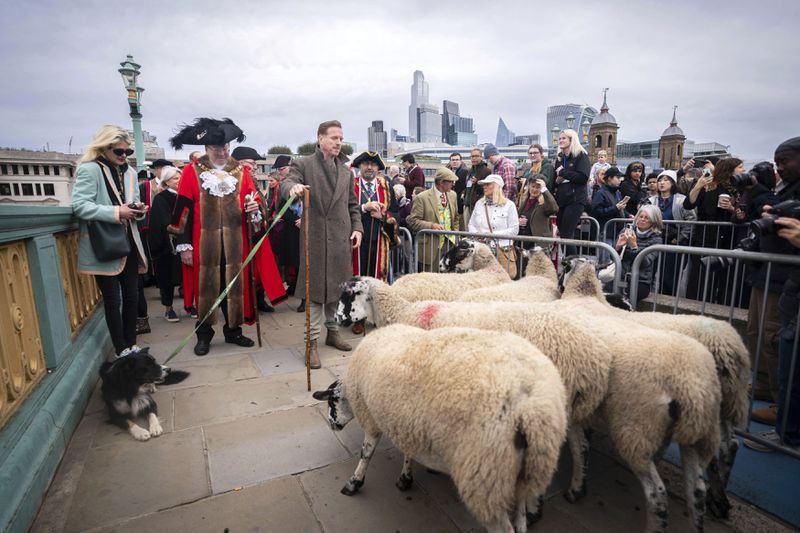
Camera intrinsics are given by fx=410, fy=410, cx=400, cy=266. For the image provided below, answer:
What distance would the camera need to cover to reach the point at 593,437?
3.19 metres

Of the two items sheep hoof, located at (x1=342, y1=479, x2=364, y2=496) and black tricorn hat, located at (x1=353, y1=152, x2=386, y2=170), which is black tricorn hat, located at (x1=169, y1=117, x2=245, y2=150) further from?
sheep hoof, located at (x1=342, y1=479, x2=364, y2=496)

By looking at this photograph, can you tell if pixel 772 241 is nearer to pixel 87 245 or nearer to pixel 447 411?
pixel 447 411

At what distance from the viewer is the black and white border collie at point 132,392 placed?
124 inches

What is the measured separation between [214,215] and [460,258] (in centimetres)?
285

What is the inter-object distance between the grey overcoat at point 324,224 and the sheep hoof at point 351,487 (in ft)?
7.81

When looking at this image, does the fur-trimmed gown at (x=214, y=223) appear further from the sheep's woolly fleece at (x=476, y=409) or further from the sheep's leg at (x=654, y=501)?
the sheep's leg at (x=654, y=501)

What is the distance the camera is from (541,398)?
1727 millimetres

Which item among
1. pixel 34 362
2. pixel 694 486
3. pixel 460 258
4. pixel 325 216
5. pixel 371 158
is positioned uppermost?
pixel 371 158

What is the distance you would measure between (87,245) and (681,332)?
4.79 metres

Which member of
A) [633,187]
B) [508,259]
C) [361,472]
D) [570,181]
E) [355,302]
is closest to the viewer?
[361,472]

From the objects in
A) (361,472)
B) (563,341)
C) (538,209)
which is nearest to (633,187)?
(538,209)

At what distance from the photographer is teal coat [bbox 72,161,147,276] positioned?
364 cm

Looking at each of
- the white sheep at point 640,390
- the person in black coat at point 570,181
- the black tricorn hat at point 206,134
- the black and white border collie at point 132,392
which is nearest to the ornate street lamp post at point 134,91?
the black tricorn hat at point 206,134

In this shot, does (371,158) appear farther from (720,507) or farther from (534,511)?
(720,507)
